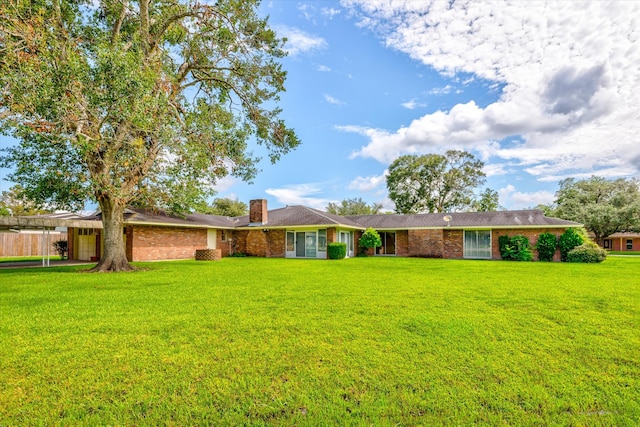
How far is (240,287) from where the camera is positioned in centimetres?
855

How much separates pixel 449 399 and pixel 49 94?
10500 mm

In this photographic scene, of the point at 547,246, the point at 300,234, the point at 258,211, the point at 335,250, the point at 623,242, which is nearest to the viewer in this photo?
the point at 547,246

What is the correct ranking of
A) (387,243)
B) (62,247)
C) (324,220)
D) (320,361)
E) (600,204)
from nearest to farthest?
(320,361) → (62,247) → (324,220) → (387,243) → (600,204)

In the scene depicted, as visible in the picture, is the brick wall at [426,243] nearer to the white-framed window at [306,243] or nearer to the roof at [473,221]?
the roof at [473,221]

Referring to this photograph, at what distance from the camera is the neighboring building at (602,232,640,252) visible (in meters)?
37.8

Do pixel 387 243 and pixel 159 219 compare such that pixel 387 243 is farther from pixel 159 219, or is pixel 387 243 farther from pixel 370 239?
pixel 159 219

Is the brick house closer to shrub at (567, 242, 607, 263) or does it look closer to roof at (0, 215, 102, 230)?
shrub at (567, 242, 607, 263)

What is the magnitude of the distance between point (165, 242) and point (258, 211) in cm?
647

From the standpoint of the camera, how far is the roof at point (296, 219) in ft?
68.0

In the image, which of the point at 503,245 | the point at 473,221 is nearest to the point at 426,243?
the point at 473,221

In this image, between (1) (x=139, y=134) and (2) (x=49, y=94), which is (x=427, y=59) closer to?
(1) (x=139, y=134)

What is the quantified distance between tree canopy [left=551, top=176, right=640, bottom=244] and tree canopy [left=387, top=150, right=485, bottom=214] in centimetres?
960

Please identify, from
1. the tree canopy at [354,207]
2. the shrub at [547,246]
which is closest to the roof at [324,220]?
the shrub at [547,246]

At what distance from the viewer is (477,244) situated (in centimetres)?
2202
